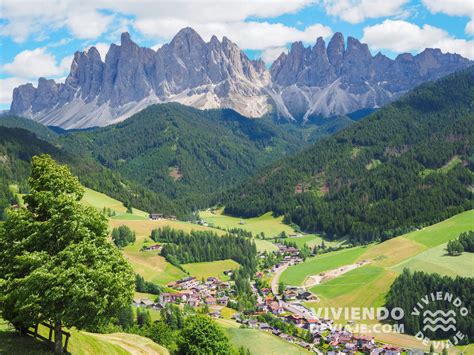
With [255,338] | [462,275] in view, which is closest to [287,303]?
[255,338]

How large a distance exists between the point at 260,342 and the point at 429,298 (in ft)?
154

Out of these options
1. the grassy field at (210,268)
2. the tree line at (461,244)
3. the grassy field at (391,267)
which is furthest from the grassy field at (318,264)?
the tree line at (461,244)

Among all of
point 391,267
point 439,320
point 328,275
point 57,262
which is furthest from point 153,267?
point 57,262

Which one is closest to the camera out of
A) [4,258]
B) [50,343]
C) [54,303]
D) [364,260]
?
[54,303]

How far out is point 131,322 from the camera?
9125cm

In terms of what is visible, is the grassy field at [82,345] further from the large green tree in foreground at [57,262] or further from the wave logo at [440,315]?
the wave logo at [440,315]

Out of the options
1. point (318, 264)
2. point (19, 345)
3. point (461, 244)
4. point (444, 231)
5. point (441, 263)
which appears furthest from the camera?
point (444, 231)

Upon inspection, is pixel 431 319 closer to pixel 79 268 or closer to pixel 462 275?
pixel 462 275

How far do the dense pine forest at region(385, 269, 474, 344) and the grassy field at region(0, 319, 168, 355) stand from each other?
73188 millimetres

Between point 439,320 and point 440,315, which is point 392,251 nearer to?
point 440,315

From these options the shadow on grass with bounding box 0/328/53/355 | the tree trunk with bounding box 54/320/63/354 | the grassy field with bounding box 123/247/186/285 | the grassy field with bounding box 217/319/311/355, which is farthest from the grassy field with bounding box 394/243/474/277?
the shadow on grass with bounding box 0/328/53/355

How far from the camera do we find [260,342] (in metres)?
93.8

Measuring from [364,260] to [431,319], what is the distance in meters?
54.1

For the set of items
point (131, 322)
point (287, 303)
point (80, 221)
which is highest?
point (80, 221)
